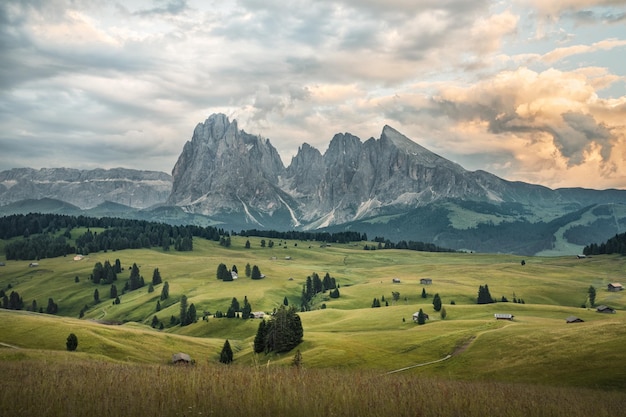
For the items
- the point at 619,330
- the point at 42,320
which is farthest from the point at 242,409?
the point at 42,320

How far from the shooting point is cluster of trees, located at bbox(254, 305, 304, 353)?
346 ft

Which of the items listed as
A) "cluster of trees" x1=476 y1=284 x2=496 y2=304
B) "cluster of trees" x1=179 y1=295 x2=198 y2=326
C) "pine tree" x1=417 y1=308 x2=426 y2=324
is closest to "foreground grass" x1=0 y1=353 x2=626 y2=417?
"pine tree" x1=417 y1=308 x2=426 y2=324

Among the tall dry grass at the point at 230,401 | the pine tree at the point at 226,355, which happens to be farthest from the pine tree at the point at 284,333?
the tall dry grass at the point at 230,401

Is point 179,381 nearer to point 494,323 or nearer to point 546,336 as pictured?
point 546,336

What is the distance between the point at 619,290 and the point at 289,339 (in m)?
161

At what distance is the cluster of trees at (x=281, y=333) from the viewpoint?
4156 inches

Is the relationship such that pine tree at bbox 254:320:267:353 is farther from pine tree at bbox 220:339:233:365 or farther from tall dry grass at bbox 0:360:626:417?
tall dry grass at bbox 0:360:626:417

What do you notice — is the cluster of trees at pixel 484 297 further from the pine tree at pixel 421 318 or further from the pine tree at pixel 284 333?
the pine tree at pixel 284 333

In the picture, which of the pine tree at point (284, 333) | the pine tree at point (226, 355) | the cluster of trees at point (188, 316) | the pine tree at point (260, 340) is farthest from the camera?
the cluster of trees at point (188, 316)

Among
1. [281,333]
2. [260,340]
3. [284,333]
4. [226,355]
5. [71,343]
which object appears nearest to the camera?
[71,343]

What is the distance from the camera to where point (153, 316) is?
186 meters

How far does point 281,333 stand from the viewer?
106562mm

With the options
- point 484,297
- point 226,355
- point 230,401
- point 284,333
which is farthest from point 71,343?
point 484,297

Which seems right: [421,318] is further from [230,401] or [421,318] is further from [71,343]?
[230,401]
